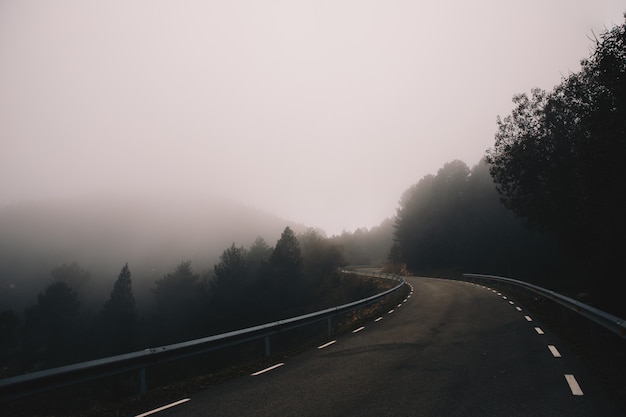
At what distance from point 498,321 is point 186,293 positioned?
93.9 meters

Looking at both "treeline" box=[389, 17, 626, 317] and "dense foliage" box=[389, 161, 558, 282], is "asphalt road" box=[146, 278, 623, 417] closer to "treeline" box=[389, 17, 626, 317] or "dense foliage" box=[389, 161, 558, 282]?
"treeline" box=[389, 17, 626, 317]

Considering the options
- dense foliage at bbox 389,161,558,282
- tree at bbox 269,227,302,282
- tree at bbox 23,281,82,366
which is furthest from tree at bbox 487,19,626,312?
tree at bbox 23,281,82,366

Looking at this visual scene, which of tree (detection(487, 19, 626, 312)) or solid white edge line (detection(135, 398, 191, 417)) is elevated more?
tree (detection(487, 19, 626, 312))

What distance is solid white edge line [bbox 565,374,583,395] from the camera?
217 inches

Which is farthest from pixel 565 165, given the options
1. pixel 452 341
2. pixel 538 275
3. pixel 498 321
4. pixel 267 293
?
pixel 267 293

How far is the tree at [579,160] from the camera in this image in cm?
1410

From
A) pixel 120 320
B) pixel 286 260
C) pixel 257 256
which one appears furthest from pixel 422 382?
pixel 257 256

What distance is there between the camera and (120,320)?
3054 inches

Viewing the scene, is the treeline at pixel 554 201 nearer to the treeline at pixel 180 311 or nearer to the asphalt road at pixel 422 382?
the asphalt road at pixel 422 382

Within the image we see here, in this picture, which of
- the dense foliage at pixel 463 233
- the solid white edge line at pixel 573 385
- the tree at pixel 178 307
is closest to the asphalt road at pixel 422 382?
the solid white edge line at pixel 573 385

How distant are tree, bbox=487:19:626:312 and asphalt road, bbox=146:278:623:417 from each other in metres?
8.06

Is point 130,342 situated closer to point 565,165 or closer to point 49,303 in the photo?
point 49,303

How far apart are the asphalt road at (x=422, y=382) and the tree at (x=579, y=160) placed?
806cm

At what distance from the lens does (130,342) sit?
72.2 m
